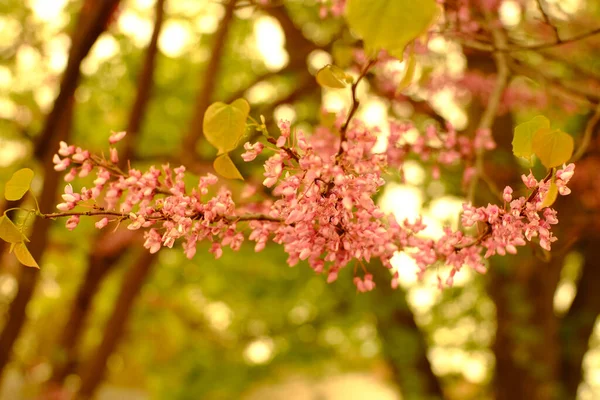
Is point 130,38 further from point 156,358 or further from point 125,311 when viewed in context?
point 156,358

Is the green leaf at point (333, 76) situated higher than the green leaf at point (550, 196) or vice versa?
the green leaf at point (333, 76)

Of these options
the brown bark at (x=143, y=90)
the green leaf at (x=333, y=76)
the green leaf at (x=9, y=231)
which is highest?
the green leaf at (x=333, y=76)

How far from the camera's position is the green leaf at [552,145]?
1.17 meters

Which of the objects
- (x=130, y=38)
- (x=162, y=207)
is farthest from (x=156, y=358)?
(x=162, y=207)

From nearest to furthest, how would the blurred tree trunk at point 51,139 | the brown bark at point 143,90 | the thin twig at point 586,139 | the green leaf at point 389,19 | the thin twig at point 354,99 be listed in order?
the green leaf at point 389,19
the thin twig at point 354,99
the thin twig at point 586,139
the blurred tree trunk at point 51,139
the brown bark at point 143,90

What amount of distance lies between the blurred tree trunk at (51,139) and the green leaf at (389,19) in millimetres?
2382

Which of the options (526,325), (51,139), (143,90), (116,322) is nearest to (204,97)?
(143,90)

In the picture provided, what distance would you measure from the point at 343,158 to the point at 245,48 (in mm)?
7151

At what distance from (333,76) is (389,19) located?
1.24ft

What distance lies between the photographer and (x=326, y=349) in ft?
27.3

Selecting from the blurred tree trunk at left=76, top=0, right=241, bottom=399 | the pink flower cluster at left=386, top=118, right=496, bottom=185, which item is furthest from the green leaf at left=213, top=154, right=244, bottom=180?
the blurred tree trunk at left=76, top=0, right=241, bottom=399

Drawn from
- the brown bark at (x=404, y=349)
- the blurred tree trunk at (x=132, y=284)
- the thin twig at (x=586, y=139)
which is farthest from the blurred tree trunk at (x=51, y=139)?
the brown bark at (x=404, y=349)

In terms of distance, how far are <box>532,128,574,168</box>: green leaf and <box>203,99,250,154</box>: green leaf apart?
0.56 meters

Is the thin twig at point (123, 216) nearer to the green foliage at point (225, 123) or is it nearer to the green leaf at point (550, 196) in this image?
the green foliage at point (225, 123)
